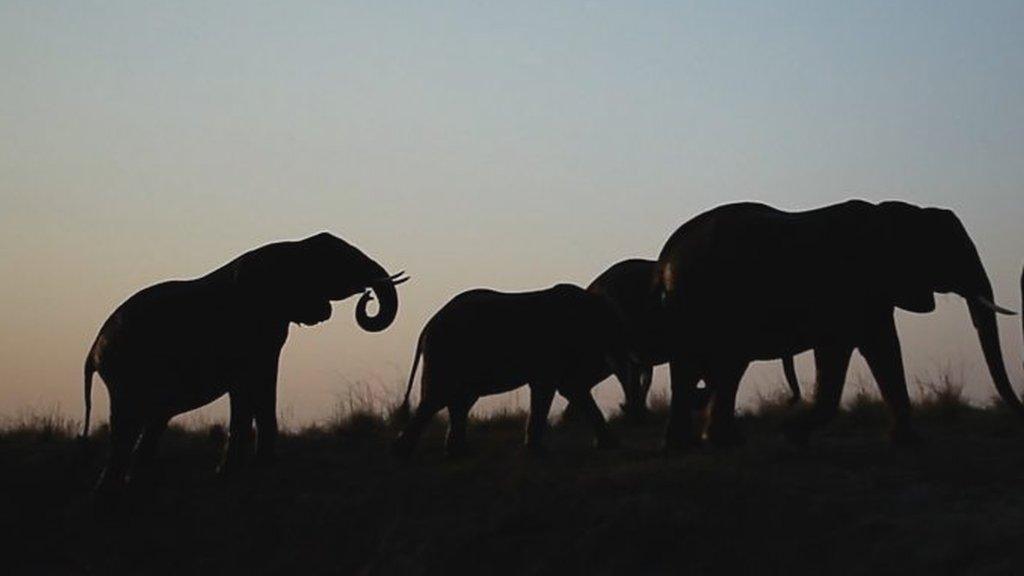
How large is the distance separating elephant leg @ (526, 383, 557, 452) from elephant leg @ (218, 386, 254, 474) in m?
2.61

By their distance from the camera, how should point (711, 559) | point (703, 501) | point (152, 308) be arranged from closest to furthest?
point (711, 559)
point (703, 501)
point (152, 308)

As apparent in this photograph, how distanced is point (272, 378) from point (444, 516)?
11.2 ft

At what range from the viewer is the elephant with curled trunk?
555 inches

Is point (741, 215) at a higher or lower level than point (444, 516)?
higher

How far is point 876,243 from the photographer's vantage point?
13328 mm

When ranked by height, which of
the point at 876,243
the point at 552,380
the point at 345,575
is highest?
the point at 876,243

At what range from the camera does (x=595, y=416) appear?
14.9 meters

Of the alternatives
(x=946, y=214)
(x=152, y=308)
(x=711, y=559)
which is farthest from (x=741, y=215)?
(x=152, y=308)

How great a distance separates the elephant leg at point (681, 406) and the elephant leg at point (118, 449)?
4777 millimetres

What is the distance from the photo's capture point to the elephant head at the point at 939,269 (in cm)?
1351

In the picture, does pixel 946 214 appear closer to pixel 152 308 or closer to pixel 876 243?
pixel 876 243

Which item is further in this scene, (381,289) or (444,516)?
(381,289)

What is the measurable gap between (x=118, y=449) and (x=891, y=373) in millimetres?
6759

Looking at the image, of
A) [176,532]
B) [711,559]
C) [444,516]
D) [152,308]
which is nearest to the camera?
[711,559]
